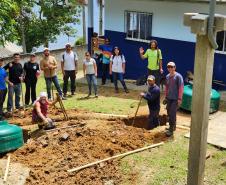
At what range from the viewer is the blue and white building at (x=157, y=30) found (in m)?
15.4

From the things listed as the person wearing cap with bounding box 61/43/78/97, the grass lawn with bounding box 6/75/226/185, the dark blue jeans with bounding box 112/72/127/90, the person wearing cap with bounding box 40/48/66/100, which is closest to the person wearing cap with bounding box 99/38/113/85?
the dark blue jeans with bounding box 112/72/127/90

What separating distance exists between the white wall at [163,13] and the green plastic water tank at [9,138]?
8013mm

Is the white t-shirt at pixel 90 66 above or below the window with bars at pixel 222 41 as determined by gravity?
below

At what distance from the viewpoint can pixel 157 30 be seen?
55.6 ft

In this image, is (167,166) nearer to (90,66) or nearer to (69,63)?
(90,66)

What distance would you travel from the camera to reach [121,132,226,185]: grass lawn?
8.86 meters

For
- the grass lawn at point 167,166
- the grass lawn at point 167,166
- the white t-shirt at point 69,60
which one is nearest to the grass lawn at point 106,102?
the white t-shirt at point 69,60

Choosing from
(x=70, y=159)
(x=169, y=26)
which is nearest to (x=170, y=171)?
(x=70, y=159)

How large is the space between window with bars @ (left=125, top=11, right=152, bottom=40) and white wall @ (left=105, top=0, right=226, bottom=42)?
0.71 feet

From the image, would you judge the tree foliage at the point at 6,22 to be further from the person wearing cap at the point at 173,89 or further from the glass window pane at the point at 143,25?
the person wearing cap at the point at 173,89

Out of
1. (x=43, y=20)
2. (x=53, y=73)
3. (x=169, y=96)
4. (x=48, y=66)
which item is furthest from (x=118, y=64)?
(x=43, y=20)

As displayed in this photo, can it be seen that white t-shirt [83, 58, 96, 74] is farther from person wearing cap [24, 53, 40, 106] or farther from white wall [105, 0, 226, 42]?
white wall [105, 0, 226, 42]

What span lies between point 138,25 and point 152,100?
7.02 meters

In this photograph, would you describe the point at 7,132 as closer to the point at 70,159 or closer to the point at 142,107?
the point at 70,159
